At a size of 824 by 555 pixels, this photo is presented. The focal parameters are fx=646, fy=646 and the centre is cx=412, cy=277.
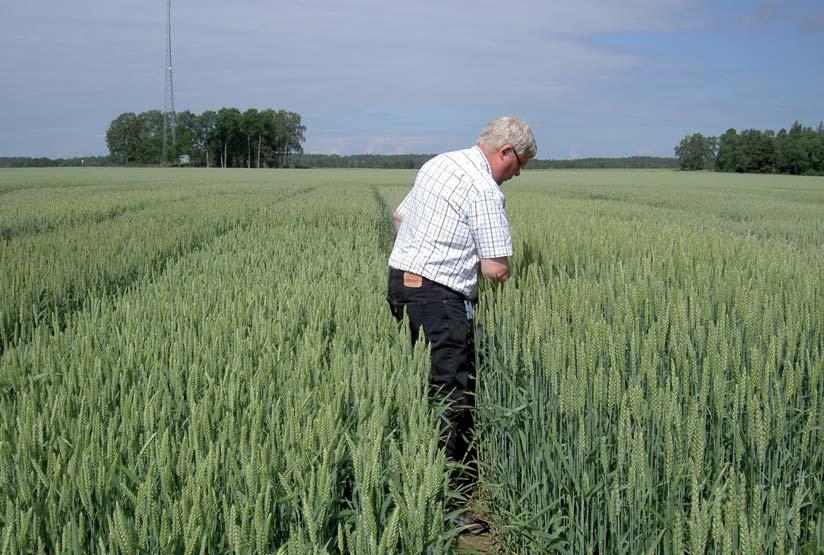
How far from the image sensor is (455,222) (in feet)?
9.70

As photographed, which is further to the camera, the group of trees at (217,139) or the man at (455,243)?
the group of trees at (217,139)

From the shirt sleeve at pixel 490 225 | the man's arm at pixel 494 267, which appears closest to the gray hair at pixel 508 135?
the shirt sleeve at pixel 490 225

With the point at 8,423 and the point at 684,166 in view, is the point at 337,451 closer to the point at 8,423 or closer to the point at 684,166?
the point at 8,423

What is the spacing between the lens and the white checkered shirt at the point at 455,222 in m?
2.87

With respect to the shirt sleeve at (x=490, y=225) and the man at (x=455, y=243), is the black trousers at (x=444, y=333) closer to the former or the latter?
the man at (x=455, y=243)

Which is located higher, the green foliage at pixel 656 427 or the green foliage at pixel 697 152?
the green foliage at pixel 697 152

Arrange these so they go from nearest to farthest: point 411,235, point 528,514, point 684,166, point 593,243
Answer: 1. point 528,514
2. point 411,235
3. point 593,243
4. point 684,166

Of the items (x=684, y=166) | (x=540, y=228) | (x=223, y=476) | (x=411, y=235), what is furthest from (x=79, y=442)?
(x=684, y=166)

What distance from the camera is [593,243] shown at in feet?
16.6

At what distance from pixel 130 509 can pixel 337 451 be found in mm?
528

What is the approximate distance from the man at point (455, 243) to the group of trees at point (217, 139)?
76.3 m

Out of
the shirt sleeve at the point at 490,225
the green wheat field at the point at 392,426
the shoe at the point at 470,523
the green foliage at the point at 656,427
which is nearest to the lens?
the green wheat field at the point at 392,426

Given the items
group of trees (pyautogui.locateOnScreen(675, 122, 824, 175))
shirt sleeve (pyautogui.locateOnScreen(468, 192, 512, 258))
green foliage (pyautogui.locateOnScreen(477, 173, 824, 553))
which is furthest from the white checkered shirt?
group of trees (pyautogui.locateOnScreen(675, 122, 824, 175))

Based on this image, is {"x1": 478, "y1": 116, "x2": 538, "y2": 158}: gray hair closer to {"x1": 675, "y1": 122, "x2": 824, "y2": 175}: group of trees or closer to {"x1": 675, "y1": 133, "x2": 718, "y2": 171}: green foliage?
{"x1": 675, "y1": 122, "x2": 824, "y2": 175}: group of trees
